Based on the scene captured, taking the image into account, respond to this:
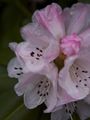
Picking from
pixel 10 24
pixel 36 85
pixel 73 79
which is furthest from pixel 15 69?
pixel 10 24

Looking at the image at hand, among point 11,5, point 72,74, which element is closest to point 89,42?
point 72,74

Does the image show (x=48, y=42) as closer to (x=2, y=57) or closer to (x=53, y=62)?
(x=53, y=62)

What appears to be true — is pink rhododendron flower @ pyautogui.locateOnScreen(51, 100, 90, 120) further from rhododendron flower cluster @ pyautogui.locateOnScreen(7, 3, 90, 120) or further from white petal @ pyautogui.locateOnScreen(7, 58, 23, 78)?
white petal @ pyautogui.locateOnScreen(7, 58, 23, 78)

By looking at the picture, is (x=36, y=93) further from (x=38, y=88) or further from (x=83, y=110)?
(x=83, y=110)

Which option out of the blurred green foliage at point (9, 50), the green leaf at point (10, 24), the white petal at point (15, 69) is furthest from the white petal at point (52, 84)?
the green leaf at point (10, 24)

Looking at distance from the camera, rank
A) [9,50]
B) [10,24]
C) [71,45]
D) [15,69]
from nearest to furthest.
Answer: [71,45]
[15,69]
[9,50]
[10,24]

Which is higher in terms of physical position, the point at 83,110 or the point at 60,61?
the point at 60,61
